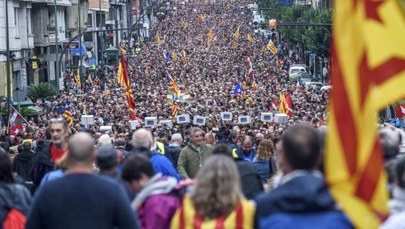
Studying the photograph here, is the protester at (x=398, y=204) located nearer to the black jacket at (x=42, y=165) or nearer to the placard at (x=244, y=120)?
the black jacket at (x=42, y=165)

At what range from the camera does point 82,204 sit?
310 inches

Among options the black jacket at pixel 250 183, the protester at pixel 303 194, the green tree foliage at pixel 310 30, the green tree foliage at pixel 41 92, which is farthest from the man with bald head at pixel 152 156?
the green tree foliage at pixel 310 30

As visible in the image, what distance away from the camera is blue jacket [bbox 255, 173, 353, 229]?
6941mm

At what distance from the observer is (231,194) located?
7750 mm

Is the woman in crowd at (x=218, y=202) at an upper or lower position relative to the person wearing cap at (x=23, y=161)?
upper

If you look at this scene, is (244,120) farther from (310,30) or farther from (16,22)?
(310,30)

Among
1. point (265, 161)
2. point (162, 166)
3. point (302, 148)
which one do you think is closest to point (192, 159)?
point (265, 161)

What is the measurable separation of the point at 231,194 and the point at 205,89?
44.3m

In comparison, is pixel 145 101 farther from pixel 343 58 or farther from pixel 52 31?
pixel 343 58

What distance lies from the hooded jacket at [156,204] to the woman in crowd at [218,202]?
1.10m

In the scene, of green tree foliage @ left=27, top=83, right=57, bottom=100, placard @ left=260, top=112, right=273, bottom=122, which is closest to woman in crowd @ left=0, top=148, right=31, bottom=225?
placard @ left=260, top=112, right=273, bottom=122

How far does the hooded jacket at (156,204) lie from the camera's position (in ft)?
29.3

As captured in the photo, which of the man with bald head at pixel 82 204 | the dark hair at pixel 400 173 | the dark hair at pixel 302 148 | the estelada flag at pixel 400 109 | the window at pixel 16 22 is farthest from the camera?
the window at pixel 16 22

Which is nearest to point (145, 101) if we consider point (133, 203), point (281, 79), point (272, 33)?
point (281, 79)
